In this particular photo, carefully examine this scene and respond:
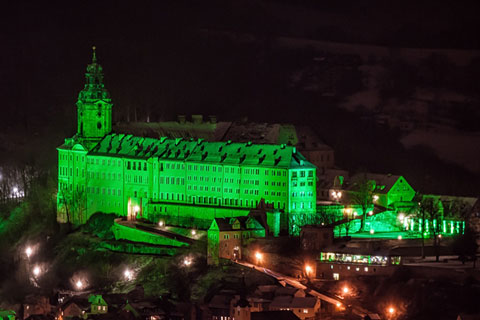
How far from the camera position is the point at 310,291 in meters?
90.9

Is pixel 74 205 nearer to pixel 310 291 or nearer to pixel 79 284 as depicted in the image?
pixel 79 284

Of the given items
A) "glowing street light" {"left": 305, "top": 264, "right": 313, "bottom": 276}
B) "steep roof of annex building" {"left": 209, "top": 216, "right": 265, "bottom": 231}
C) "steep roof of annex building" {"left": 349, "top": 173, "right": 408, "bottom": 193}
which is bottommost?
"glowing street light" {"left": 305, "top": 264, "right": 313, "bottom": 276}

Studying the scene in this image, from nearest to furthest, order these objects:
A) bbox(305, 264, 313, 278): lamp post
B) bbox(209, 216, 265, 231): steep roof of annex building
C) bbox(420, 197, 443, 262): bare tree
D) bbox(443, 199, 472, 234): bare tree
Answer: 1. bbox(305, 264, 313, 278): lamp post
2. bbox(420, 197, 443, 262): bare tree
3. bbox(209, 216, 265, 231): steep roof of annex building
4. bbox(443, 199, 472, 234): bare tree

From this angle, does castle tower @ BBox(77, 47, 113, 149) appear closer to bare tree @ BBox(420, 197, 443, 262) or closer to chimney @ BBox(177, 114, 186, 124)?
chimney @ BBox(177, 114, 186, 124)

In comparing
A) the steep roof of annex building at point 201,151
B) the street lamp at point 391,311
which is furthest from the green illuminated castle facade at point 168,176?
the street lamp at point 391,311

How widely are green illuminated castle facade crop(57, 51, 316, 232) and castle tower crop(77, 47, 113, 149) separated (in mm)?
75

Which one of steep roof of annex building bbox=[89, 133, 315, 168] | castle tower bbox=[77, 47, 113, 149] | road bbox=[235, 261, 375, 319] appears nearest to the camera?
road bbox=[235, 261, 375, 319]

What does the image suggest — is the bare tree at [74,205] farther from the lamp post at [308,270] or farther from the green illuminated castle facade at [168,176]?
the lamp post at [308,270]

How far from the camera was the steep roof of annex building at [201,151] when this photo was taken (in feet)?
346

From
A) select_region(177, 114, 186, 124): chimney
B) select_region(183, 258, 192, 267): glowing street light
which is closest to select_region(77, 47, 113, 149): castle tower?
select_region(177, 114, 186, 124): chimney

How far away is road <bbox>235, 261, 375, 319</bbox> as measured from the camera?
88.1 meters

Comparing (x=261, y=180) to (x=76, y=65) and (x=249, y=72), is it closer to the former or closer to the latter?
(x=249, y=72)

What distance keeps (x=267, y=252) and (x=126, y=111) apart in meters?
44.8

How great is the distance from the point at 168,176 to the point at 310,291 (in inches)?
911
